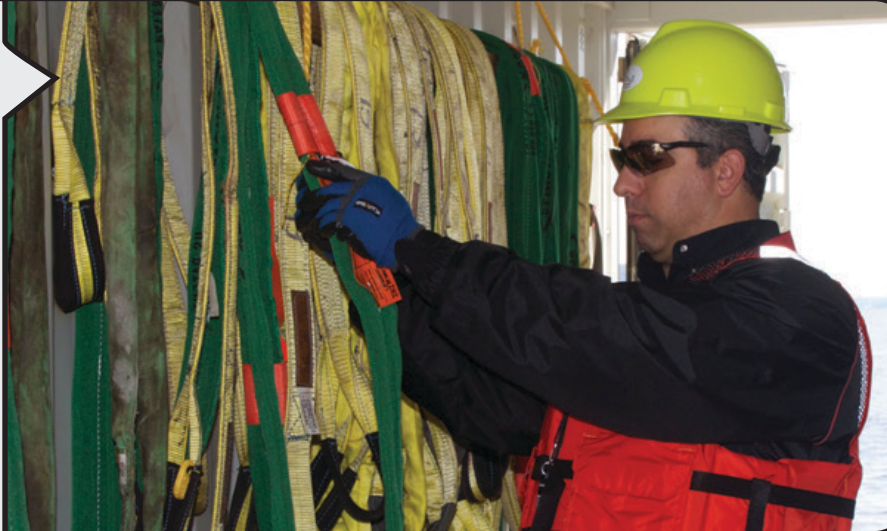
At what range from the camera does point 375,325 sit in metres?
1.89

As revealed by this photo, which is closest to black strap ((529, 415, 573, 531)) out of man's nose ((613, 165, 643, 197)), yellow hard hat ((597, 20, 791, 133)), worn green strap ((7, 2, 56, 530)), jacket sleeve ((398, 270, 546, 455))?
jacket sleeve ((398, 270, 546, 455))

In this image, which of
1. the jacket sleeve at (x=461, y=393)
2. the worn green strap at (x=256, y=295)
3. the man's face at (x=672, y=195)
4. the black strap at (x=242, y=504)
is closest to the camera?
the worn green strap at (x=256, y=295)

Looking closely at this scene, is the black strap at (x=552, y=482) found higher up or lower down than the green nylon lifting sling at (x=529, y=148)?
lower down


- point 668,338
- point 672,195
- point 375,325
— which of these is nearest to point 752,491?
point 668,338

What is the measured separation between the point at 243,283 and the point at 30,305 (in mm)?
369

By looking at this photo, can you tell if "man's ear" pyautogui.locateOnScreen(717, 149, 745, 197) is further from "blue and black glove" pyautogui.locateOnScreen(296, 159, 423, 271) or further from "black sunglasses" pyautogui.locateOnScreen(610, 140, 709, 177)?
"blue and black glove" pyautogui.locateOnScreen(296, 159, 423, 271)

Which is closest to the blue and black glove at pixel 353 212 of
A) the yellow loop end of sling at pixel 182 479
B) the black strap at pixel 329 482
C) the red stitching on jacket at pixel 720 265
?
the black strap at pixel 329 482

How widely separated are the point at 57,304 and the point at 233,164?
0.38 meters

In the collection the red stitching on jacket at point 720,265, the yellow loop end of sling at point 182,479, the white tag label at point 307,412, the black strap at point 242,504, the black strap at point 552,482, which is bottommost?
the black strap at point 552,482

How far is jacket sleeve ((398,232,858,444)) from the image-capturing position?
187 centimetres

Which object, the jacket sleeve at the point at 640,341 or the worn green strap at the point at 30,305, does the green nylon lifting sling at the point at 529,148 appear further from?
the worn green strap at the point at 30,305

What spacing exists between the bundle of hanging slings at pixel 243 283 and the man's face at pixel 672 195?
0.44m

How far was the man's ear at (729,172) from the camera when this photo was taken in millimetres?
2324

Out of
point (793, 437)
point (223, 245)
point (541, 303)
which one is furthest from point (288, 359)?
point (793, 437)
